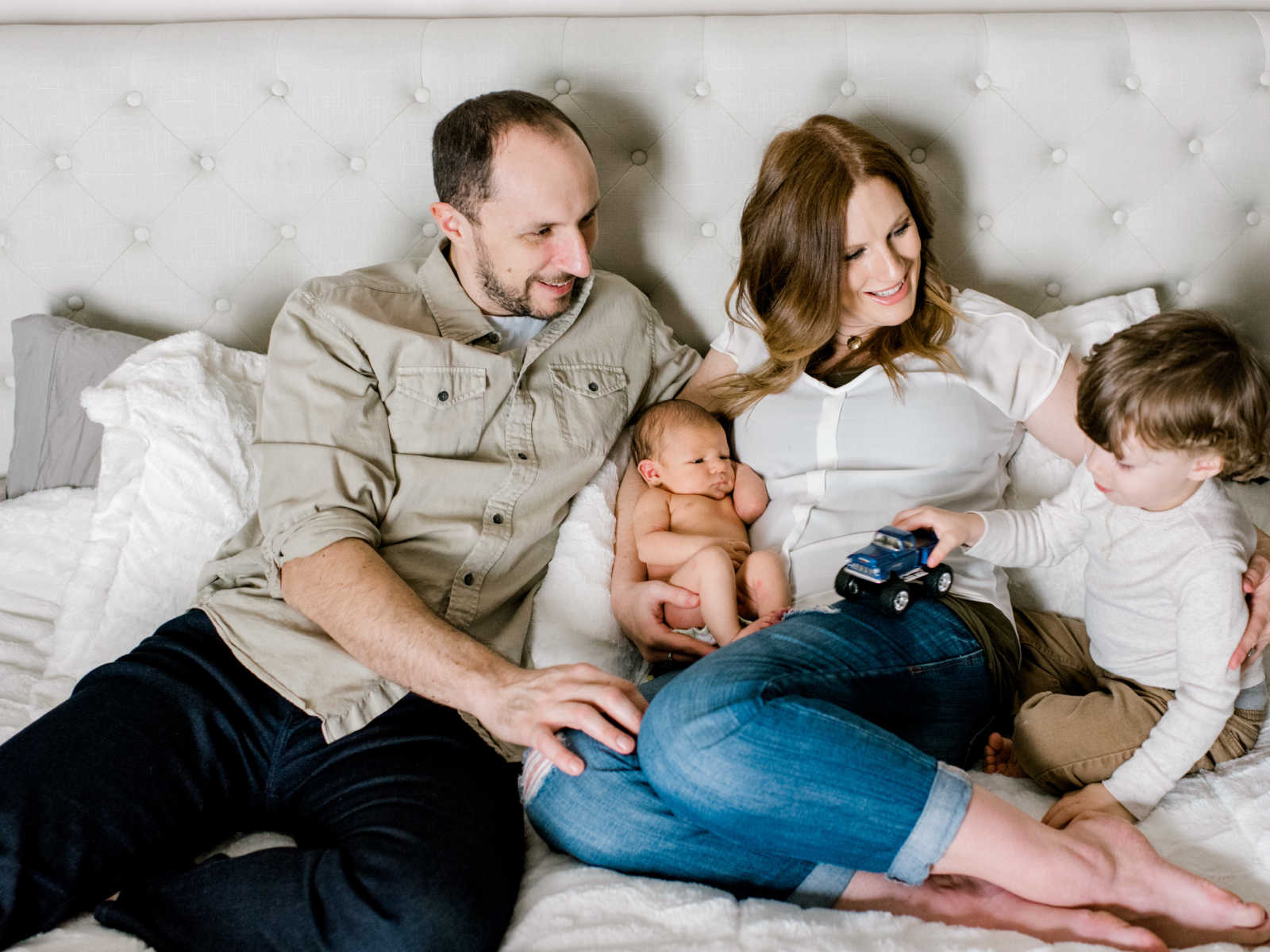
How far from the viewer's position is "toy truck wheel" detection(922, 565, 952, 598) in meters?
1.45

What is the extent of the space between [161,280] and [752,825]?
159 centimetres

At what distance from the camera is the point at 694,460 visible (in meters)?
1.70

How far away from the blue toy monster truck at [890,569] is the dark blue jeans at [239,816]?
0.59m

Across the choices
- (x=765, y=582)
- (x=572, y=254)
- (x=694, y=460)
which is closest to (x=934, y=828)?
(x=765, y=582)

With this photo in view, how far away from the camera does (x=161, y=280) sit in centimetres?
199

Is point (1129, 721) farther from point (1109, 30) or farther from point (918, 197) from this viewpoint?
point (1109, 30)

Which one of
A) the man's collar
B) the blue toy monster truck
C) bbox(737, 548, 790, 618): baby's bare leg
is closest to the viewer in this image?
the blue toy monster truck

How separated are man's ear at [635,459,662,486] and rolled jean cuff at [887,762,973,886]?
742mm

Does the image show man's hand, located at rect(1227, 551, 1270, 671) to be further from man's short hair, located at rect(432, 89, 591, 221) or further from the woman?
man's short hair, located at rect(432, 89, 591, 221)

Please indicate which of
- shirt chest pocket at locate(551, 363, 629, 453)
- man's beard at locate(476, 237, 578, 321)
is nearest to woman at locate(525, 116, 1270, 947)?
shirt chest pocket at locate(551, 363, 629, 453)

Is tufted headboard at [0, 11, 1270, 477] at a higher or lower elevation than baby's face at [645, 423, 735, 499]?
higher

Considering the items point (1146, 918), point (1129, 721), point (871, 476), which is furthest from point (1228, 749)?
point (871, 476)

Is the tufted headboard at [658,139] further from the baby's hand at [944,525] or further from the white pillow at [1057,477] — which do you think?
the baby's hand at [944,525]

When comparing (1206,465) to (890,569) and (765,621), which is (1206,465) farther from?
(765,621)
